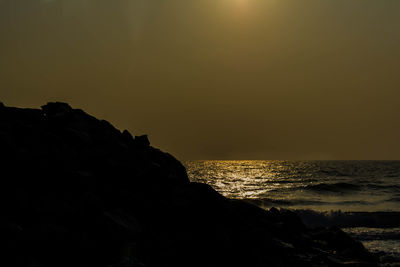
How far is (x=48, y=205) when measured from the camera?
1170 centimetres

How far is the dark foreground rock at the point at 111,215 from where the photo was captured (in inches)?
418

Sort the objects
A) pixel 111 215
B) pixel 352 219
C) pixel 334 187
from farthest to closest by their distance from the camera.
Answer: pixel 334 187 < pixel 352 219 < pixel 111 215

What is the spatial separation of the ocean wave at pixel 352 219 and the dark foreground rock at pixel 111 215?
42.8 ft

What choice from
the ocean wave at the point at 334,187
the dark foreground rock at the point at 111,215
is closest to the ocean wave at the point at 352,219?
the dark foreground rock at the point at 111,215

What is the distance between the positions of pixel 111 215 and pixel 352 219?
24.7 meters

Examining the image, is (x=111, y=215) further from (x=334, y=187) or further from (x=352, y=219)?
(x=334, y=187)

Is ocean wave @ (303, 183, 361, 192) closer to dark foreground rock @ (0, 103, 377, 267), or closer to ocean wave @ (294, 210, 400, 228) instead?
ocean wave @ (294, 210, 400, 228)

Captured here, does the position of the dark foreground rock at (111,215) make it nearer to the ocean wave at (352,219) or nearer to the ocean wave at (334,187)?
the ocean wave at (352,219)

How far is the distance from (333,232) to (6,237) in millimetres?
14536

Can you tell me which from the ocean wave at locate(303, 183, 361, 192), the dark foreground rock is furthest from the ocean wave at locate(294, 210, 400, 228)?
the ocean wave at locate(303, 183, 361, 192)

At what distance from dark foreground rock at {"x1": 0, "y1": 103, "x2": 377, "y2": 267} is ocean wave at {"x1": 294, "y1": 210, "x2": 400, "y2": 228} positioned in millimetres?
13036

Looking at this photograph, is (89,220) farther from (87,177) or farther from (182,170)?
(182,170)

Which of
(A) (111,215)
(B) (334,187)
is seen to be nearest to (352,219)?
(A) (111,215)

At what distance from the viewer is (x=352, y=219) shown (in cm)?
3106
